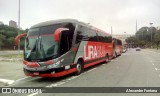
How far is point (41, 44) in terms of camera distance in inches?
501

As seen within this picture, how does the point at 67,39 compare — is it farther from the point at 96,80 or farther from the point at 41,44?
the point at 96,80

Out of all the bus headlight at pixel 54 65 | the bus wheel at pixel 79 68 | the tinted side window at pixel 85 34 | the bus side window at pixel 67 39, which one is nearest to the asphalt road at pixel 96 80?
the bus wheel at pixel 79 68

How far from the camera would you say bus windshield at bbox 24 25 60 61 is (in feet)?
40.7

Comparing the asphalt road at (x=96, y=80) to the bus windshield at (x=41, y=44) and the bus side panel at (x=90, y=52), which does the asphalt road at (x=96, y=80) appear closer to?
the bus side panel at (x=90, y=52)

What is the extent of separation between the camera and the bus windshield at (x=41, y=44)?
12.4m

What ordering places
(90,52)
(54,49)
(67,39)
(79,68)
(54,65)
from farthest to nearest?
(90,52), (79,68), (67,39), (54,49), (54,65)

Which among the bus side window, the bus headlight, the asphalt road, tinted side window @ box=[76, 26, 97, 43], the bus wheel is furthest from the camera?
tinted side window @ box=[76, 26, 97, 43]

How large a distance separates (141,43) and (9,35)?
83.2m

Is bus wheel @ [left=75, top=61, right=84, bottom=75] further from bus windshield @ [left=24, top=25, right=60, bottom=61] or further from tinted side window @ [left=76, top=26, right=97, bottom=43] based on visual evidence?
bus windshield @ [left=24, top=25, right=60, bottom=61]

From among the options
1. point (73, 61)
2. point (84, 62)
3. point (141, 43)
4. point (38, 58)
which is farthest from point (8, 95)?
point (141, 43)

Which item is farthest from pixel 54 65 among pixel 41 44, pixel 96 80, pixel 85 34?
pixel 85 34

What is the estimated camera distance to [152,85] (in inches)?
426

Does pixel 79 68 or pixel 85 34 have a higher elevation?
pixel 85 34

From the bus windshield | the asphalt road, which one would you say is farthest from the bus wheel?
the bus windshield
